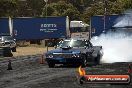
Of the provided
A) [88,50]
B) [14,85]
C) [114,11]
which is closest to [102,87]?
[14,85]

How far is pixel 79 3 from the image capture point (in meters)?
123

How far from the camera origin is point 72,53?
2070 centimetres

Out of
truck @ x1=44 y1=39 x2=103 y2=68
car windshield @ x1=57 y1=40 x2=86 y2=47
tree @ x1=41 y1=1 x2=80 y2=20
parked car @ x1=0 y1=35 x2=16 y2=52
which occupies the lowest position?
parked car @ x1=0 y1=35 x2=16 y2=52

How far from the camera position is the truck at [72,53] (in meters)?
20.7

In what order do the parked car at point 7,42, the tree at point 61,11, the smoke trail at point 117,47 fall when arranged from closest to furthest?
1. the smoke trail at point 117,47
2. the parked car at point 7,42
3. the tree at point 61,11

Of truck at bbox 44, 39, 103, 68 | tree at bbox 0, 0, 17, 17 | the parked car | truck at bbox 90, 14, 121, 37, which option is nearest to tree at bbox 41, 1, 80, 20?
tree at bbox 0, 0, 17, 17

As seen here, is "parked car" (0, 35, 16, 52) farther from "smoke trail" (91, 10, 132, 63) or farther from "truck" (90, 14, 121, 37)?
"truck" (90, 14, 121, 37)

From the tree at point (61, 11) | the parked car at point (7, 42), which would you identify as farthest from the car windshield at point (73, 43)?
the tree at point (61, 11)

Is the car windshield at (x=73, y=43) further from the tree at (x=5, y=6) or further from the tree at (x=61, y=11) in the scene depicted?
the tree at (x=61, y=11)

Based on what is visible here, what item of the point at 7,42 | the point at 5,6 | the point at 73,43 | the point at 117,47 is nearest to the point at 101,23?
the point at 7,42

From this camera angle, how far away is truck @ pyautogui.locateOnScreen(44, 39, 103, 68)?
20703 millimetres

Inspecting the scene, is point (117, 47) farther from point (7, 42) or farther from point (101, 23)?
point (101, 23)

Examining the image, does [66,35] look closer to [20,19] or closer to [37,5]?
[20,19]

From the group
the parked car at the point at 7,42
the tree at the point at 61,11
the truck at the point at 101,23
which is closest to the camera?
the parked car at the point at 7,42
